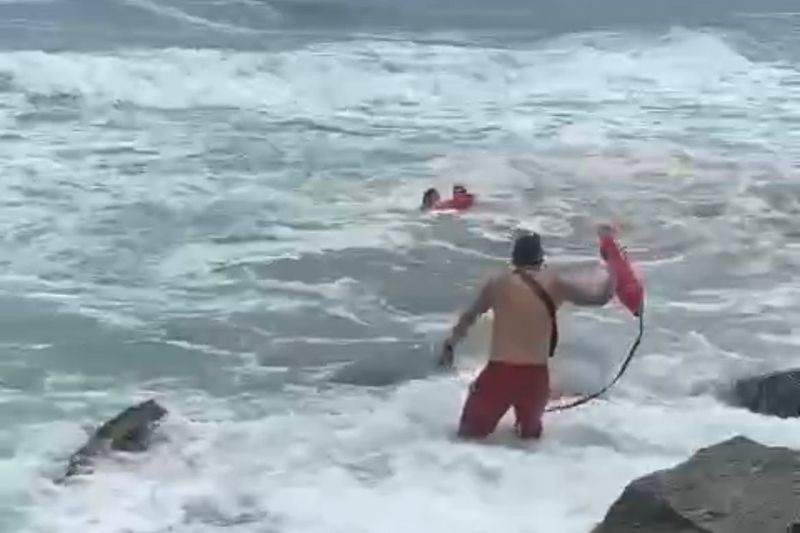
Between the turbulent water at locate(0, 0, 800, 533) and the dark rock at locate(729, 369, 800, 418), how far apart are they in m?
0.14

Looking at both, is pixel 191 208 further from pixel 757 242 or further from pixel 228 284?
pixel 757 242

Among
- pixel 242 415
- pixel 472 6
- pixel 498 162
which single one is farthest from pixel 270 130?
pixel 472 6

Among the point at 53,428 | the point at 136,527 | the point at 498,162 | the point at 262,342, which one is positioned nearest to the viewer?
the point at 136,527

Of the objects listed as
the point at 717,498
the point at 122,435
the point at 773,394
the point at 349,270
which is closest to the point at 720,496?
the point at 717,498

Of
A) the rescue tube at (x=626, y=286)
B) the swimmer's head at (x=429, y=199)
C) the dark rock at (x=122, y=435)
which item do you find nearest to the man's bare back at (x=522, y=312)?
the rescue tube at (x=626, y=286)

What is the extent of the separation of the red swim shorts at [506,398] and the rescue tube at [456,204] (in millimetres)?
6553

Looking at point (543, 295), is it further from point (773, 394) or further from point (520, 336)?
point (773, 394)

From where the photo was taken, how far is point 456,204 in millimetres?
14625

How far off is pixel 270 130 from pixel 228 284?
904 cm

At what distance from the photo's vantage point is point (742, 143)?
19812mm

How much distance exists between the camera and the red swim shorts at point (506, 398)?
8039 millimetres

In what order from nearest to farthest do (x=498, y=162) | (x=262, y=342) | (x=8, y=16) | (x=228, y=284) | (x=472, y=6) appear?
(x=262, y=342) → (x=228, y=284) → (x=498, y=162) → (x=8, y=16) → (x=472, y=6)

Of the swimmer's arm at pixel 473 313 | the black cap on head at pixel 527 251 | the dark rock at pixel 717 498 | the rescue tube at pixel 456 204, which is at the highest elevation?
the black cap on head at pixel 527 251

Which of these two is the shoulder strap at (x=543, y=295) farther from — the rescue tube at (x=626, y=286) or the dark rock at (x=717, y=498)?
the dark rock at (x=717, y=498)
